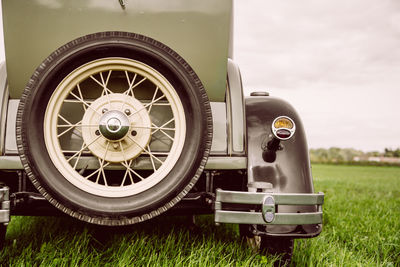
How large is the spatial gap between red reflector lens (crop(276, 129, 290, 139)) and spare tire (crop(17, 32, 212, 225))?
0.50 m

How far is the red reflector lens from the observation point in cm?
213

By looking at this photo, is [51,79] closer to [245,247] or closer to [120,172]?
[120,172]

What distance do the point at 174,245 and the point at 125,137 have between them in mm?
1027

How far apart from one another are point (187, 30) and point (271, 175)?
1046mm

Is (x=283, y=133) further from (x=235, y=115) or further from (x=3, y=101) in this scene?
(x=3, y=101)

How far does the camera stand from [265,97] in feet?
8.36

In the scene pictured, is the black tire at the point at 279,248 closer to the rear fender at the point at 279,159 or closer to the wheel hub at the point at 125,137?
the rear fender at the point at 279,159

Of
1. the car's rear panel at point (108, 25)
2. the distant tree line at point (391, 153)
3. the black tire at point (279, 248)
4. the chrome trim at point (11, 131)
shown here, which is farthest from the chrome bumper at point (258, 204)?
the distant tree line at point (391, 153)

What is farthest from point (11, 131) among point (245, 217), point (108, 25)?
point (245, 217)

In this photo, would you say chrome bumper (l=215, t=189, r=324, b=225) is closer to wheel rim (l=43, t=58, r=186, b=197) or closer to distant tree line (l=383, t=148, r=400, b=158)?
wheel rim (l=43, t=58, r=186, b=197)

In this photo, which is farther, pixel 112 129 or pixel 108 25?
pixel 108 25

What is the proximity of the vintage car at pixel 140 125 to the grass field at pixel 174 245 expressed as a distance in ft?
1.07

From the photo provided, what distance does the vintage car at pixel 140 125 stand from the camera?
1.79 metres

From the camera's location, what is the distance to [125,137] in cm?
198
